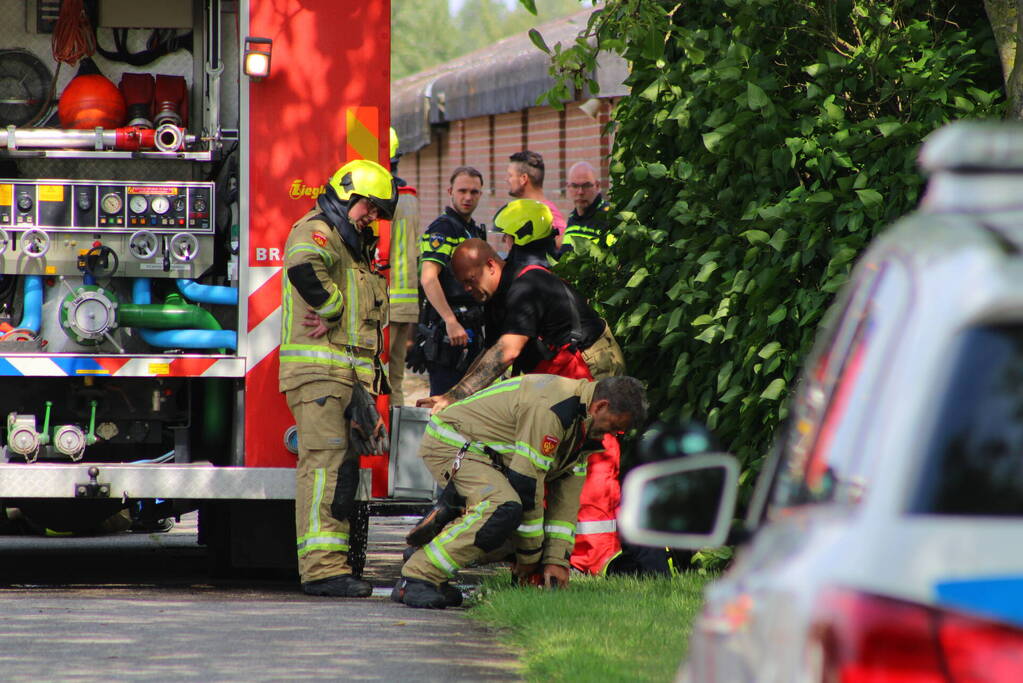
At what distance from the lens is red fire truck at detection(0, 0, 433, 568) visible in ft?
24.7

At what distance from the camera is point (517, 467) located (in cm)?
727

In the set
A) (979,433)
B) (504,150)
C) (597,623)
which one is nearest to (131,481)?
(597,623)

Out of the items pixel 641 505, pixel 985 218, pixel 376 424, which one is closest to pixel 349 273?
pixel 376 424

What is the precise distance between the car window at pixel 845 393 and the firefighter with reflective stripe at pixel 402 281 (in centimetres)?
625

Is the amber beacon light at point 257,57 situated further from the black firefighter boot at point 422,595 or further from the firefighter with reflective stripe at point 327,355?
the black firefighter boot at point 422,595

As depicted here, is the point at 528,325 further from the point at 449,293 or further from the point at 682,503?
the point at 682,503

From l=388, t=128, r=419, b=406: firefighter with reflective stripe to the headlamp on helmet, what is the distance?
0.68m

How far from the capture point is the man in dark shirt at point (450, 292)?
9.89m

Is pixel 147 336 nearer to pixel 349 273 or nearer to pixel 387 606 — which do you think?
pixel 349 273

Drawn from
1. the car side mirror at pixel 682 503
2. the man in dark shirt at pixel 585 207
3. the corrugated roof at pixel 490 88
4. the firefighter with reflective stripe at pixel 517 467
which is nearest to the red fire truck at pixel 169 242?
the firefighter with reflective stripe at pixel 517 467

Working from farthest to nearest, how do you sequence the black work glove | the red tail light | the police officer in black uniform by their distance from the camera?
the police officer in black uniform
the black work glove
the red tail light

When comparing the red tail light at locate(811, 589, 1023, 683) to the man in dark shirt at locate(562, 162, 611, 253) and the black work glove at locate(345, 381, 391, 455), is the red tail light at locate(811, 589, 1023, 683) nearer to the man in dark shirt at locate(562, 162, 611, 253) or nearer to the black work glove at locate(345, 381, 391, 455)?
the black work glove at locate(345, 381, 391, 455)

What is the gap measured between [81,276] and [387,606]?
2104 mm

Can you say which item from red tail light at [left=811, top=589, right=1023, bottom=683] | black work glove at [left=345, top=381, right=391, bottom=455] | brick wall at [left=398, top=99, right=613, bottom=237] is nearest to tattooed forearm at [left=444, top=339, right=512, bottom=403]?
black work glove at [left=345, top=381, right=391, bottom=455]
